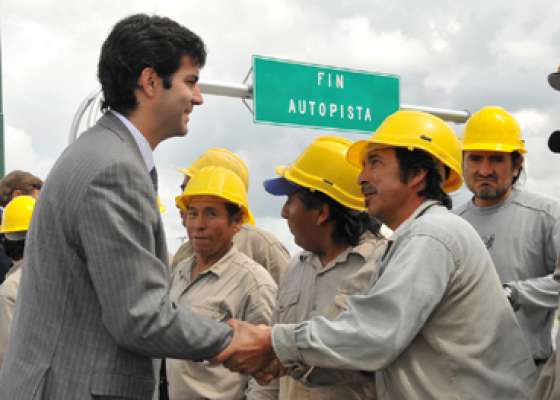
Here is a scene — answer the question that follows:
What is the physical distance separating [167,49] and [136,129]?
32 centimetres

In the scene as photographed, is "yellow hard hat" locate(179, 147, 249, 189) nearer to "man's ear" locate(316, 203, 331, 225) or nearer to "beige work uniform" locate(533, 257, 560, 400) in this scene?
"man's ear" locate(316, 203, 331, 225)

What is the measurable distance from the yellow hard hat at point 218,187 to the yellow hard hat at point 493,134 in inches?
61.8

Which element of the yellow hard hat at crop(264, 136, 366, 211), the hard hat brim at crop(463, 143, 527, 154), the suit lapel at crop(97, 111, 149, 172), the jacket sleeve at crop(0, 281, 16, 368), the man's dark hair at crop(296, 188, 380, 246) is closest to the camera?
the suit lapel at crop(97, 111, 149, 172)

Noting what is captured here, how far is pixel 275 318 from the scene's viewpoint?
13.8 feet

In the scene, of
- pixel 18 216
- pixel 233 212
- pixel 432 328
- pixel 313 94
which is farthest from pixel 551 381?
pixel 313 94

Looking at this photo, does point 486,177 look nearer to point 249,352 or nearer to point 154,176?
point 249,352

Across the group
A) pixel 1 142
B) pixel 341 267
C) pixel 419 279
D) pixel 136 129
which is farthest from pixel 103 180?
pixel 1 142

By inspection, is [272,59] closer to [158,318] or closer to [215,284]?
[215,284]

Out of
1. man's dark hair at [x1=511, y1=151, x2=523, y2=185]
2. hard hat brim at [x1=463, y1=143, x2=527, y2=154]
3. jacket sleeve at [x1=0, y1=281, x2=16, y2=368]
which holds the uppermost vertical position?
hard hat brim at [x1=463, y1=143, x2=527, y2=154]

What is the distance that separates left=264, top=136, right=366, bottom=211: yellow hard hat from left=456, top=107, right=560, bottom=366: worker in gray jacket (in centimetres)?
99

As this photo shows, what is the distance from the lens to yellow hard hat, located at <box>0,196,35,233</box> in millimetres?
6219

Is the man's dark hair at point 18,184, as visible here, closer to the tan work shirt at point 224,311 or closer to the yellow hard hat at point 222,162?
the yellow hard hat at point 222,162

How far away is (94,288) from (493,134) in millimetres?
3602

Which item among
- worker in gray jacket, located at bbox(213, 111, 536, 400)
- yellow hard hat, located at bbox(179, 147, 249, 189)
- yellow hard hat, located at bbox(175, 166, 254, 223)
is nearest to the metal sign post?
yellow hard hat, located at bbox(179, 147, 249, 189)
